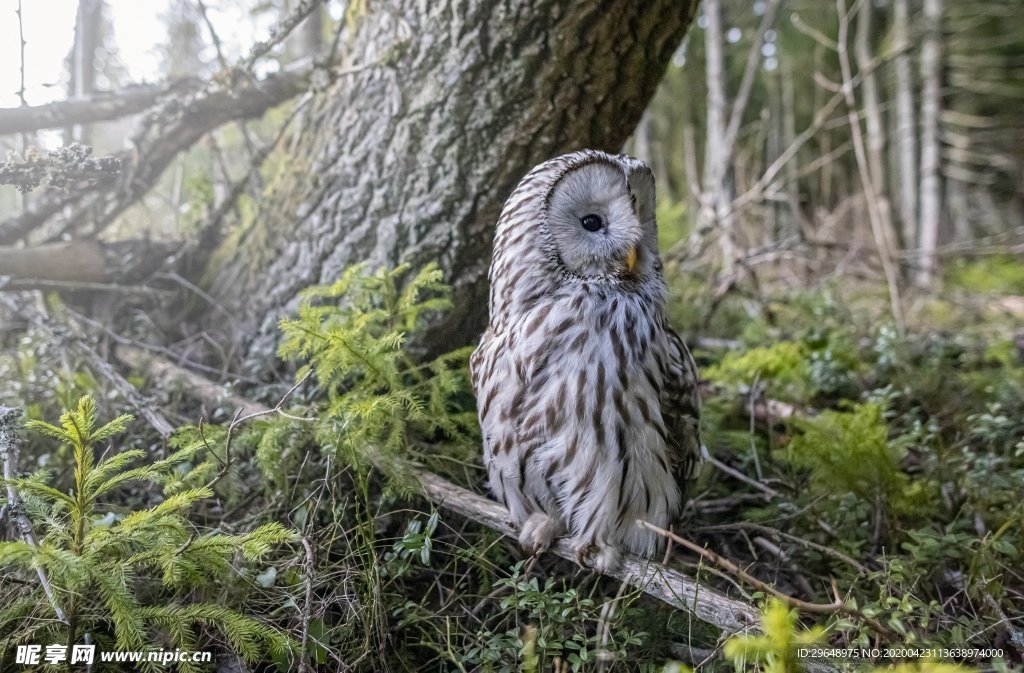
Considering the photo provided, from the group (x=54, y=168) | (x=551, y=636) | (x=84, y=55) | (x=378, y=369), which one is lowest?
(x=551, y=636)

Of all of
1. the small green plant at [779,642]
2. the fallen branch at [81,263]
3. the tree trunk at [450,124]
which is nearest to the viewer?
the small green plant at [779,642]

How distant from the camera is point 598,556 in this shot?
2303mm

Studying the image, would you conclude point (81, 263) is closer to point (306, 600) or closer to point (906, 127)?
point (306, 600)

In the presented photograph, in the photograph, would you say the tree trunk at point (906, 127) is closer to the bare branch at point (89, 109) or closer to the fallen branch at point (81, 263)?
the bare branch at point (89, 109)

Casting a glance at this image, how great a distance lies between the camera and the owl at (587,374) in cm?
222

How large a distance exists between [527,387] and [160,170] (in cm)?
255

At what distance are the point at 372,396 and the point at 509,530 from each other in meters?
0.72

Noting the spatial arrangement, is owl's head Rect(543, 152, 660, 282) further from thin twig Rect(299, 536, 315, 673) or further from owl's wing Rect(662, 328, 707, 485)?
thin twig Rect(299, 536, 315, 673)

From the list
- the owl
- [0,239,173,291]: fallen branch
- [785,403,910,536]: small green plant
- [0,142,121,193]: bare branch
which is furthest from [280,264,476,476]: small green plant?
[785,403,910,536]: small green plant

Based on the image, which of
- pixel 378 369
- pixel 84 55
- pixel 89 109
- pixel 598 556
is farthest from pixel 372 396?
pixel 84 55

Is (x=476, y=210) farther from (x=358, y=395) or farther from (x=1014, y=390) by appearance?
(x=1014, y=390)

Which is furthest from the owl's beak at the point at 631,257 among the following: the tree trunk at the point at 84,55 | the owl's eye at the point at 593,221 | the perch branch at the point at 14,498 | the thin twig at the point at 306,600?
the tree trunk at the point at 84,55

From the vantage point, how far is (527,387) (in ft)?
7.50

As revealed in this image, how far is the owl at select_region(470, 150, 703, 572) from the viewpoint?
2.22 m
